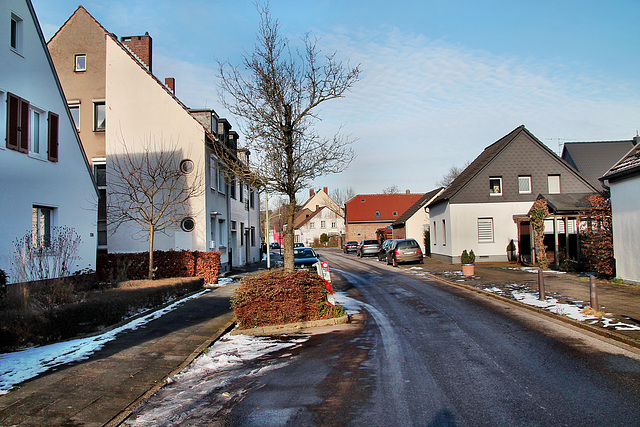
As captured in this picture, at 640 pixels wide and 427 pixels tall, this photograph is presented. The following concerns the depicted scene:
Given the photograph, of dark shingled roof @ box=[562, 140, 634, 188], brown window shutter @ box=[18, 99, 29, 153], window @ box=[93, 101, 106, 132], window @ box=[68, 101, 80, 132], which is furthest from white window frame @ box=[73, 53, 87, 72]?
dark shingled roof @ box=[562, 140, 634, 188]

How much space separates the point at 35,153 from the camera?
13516 mm

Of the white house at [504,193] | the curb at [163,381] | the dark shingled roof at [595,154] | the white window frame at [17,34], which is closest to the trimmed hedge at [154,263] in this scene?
the white window frame at [17,34]

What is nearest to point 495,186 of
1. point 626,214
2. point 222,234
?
point 626,214

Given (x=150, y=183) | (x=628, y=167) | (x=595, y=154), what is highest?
(x=595, y=154)

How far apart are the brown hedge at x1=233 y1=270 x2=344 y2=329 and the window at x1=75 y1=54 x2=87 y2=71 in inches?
668

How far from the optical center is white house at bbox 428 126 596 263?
27422mm

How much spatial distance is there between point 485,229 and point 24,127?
77.0ft

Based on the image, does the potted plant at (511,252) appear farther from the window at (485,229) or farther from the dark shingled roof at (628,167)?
the dark shingled roof at (628,167)

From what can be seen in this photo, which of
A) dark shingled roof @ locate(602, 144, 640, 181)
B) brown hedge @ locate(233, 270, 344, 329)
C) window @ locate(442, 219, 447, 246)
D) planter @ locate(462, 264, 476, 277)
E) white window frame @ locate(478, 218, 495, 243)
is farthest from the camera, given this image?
window @ locate(442, 219, 447, 246)

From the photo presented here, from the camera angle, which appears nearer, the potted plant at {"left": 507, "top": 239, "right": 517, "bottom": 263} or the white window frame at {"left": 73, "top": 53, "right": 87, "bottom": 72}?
the white window frame at {"left": 73, "top": 53, "right": 87, "bottom": 72}

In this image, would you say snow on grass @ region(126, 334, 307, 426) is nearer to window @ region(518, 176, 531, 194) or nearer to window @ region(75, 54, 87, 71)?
window @ region(75, 54, 87, 71)

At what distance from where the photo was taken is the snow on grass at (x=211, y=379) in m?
5.23

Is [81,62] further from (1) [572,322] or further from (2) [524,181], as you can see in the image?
(2) [524,181]

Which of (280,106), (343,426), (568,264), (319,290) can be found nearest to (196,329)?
(319,290)
